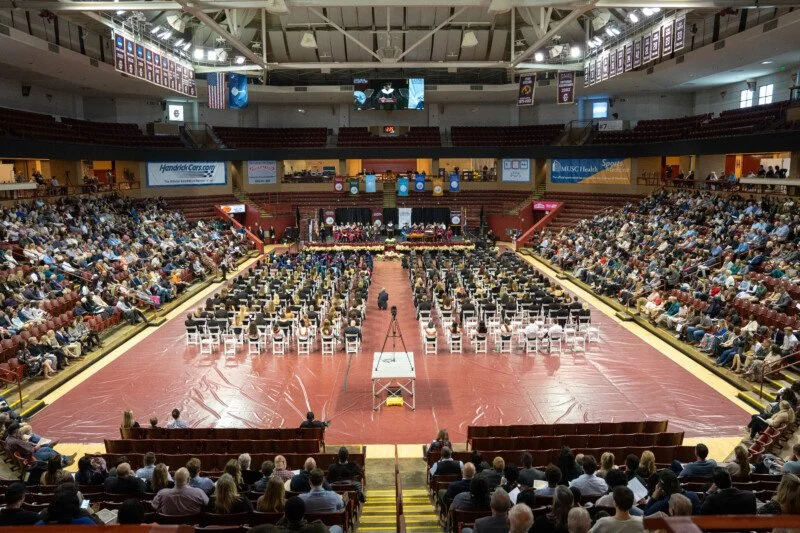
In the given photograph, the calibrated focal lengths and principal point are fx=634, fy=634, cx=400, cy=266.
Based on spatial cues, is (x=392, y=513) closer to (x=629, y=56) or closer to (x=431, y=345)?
(x=431, y=345)

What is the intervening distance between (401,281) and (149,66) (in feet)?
50.3

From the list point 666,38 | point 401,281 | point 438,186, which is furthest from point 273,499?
point 438,186

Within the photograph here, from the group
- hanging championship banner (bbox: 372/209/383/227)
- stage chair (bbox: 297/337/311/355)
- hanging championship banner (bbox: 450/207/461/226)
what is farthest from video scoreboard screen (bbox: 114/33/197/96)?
hanging championship banner (bbox: 450/207/461/226)

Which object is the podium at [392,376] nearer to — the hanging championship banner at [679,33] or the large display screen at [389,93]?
the hanging championship banner at [679,33]

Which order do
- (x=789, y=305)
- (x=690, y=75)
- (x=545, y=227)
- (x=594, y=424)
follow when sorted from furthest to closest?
1. (x=545, y=227)
2. (x=690, y=75)
3. (x=789, y=305)
4. (x=594, y=424)

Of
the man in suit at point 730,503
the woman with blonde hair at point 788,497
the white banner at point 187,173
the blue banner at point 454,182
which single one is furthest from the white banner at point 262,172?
the woman with blonde hair at point 788,497

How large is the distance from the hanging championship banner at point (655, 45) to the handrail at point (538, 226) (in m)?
20.1

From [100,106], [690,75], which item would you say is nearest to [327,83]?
[100,106]

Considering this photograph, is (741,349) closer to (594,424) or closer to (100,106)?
(594,424)

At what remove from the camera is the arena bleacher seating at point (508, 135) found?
47084 millimetres

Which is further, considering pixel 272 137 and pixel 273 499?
pixel 272 137

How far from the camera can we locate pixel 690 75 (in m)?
33.9

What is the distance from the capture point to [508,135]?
158 feet

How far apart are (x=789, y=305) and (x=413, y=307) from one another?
41.3 feet
